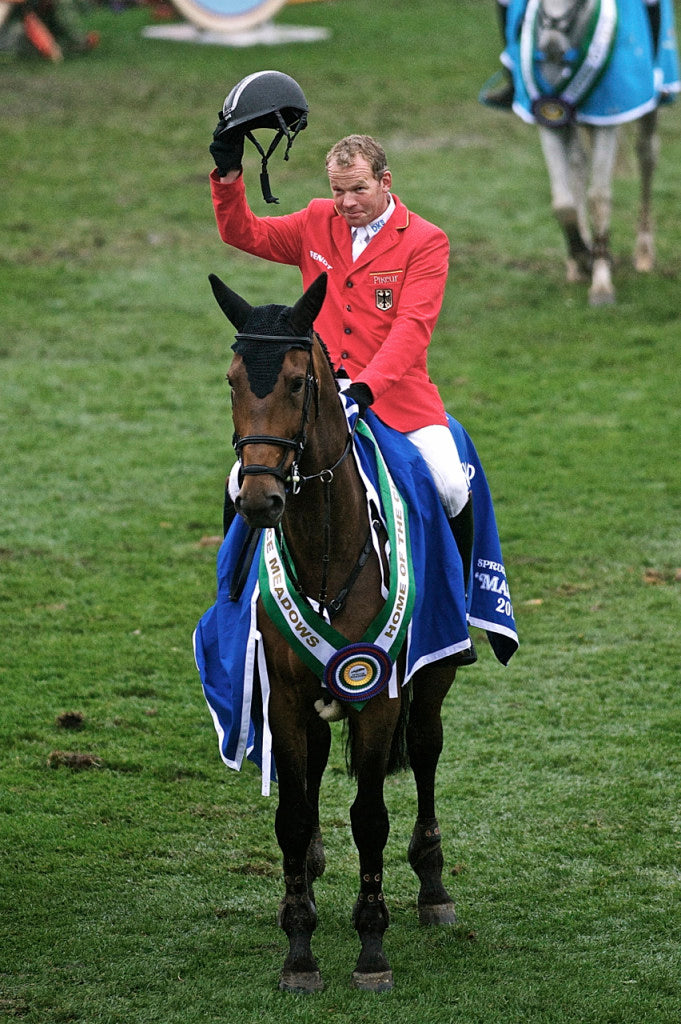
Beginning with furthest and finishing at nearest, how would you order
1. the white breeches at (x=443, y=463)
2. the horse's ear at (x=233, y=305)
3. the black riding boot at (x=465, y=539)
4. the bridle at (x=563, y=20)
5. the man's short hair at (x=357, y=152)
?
the bridle at (x=563, y=20) → the black riding boot at (x=465, y=539) → the white breeches at (x=443, y=463) → the man's short hair at (x=357, y=152) → the horse's ear at (x=233, y=305)

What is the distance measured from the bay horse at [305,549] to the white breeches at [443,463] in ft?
1.68

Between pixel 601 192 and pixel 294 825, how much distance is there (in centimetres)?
903

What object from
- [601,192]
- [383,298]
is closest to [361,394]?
[383,298]

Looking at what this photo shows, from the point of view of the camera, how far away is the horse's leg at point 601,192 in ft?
40.5

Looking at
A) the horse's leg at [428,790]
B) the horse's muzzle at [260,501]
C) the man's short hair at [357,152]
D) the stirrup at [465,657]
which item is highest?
the man's short hair at [357,152]

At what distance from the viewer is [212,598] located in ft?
26.9

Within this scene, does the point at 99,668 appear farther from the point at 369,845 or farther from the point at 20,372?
the point at 20,372

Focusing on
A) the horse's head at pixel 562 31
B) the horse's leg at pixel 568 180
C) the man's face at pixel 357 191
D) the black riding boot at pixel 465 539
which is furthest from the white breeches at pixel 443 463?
the horse's leg at pixel 568 180

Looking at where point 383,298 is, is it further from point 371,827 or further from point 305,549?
point 371,827

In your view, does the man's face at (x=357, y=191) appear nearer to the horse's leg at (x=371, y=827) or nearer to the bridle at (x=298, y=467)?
the bridle at (x=298, y=467)

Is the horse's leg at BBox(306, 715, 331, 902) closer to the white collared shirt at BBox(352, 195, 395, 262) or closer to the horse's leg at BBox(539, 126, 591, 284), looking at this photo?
the white collared shirt at BBox(352, 195, 395, 262)

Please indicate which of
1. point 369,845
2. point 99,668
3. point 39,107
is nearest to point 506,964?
point 369,845

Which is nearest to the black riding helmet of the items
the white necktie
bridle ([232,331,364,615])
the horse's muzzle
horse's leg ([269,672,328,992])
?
the white necktie

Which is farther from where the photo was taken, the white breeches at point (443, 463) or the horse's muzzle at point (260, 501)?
the white breeches at point (443, 463)
